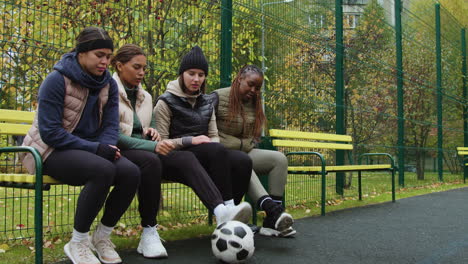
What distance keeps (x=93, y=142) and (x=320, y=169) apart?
112 inches

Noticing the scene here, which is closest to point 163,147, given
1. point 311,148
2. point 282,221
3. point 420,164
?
point 282,221

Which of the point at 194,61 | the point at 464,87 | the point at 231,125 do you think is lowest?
the point at 231,125

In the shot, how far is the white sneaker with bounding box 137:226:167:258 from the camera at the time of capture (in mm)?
2980

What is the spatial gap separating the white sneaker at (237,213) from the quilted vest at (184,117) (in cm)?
80

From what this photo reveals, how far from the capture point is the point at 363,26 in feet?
30.4

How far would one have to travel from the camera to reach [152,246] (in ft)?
9.86

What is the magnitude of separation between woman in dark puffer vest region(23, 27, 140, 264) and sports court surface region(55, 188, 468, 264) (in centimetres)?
39

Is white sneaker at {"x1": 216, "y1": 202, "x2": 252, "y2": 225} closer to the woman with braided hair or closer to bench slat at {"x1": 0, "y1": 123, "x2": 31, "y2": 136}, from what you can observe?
the woman with braided hair

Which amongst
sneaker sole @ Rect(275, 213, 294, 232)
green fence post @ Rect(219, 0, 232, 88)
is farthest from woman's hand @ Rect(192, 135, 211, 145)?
green fence post @ Rect(219, 0, 232, 88)

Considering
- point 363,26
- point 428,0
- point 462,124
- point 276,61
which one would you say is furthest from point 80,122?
point 428,0

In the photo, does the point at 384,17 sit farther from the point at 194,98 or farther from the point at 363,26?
the point at 194,98

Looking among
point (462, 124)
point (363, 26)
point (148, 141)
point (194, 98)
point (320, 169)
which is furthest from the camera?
point (462, 124)

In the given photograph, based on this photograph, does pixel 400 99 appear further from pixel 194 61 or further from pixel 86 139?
pixel 86 139

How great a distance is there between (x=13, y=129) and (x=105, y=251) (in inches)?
38.9
